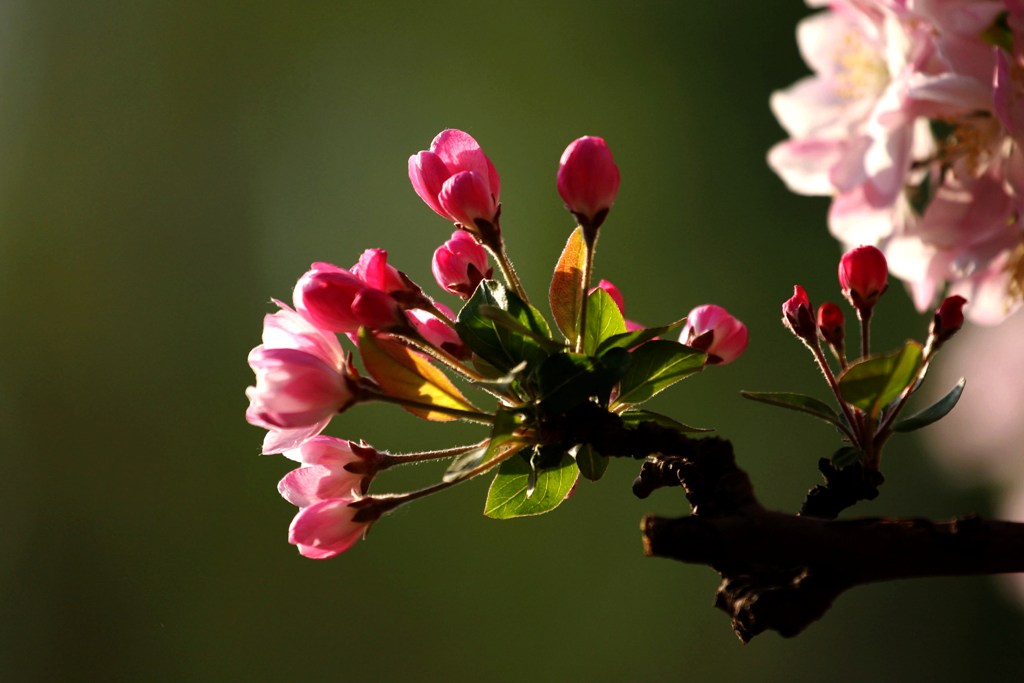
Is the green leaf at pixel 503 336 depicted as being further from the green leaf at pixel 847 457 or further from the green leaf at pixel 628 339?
the green leaf at pixel 847 457

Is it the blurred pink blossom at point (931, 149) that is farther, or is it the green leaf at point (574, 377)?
the blurred pink blossom at point (931, 149)

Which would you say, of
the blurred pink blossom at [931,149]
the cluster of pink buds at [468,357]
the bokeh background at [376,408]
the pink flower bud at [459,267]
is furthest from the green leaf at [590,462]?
the bokeh background at [376,408]

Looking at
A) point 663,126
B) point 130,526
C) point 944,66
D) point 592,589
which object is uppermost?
point 663,126

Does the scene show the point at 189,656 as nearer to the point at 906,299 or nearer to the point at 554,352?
the point at 906,299

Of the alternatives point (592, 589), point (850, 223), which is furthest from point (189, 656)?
point (850, 223)

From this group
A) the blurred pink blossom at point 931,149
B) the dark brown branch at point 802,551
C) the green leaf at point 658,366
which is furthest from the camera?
the blurred pink blossom at point 931,149

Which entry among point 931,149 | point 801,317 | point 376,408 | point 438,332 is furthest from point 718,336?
point 376,408
